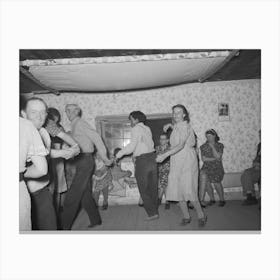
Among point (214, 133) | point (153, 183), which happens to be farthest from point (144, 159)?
point (214, 133)

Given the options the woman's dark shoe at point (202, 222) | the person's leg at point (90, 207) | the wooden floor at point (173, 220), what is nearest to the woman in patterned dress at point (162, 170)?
the wooden floor at point (173, 220)

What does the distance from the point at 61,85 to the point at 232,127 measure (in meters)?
2.10

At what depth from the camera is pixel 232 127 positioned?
336 centimetres

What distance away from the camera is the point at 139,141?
105 inches

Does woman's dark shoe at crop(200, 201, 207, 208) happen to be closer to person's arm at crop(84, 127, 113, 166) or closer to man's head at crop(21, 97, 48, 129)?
person's arm at crop(84, 127, 113, 166)

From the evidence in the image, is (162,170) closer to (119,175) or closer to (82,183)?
(119,175)

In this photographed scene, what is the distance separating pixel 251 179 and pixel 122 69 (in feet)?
6.35

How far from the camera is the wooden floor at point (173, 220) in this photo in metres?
2.29

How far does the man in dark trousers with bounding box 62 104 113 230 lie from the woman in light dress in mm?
707

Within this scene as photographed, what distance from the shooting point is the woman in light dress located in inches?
95.7

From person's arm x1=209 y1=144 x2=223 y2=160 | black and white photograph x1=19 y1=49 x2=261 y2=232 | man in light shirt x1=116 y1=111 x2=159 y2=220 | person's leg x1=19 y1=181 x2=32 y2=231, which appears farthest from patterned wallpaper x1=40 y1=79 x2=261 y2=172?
person's leg x1=19 y1=181 x2=32 y2=231

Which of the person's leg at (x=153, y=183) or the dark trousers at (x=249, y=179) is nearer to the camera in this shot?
the person's leg at (x=153, y=183)

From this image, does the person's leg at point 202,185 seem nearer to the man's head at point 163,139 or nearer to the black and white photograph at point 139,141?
the black and white photograph at point 139,141

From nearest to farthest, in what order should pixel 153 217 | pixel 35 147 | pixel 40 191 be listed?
pixel 35 147, pixel 40 191, pixel 153 217
